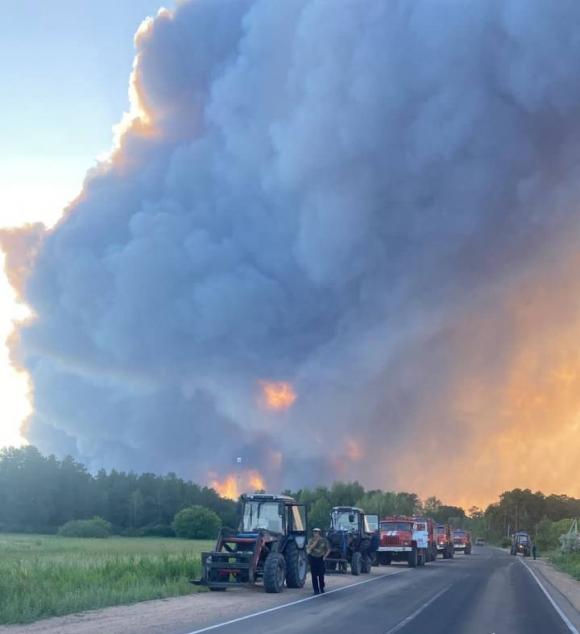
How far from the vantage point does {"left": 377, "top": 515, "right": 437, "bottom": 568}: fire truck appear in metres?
37.0

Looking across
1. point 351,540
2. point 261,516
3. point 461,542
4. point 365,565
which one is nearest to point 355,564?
point 351,540

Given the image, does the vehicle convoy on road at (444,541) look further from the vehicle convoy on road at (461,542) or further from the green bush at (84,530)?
the green bush at (84,530)

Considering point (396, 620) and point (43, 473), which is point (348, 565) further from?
point (43, 473)

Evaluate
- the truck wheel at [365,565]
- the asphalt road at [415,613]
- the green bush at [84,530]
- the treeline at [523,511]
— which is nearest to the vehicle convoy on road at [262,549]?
the asphalt road at [415,613]

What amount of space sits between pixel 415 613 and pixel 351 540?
1376 cm

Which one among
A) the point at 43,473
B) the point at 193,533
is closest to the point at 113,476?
the point at 43,473

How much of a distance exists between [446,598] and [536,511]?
122666 mm

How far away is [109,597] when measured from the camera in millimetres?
18172

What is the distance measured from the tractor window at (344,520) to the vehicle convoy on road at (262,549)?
26.6ft

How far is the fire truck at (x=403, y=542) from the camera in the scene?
37.0m

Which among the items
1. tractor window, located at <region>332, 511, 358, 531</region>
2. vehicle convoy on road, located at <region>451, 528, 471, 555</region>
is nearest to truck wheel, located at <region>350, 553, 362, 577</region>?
tractor window, located at <region>332, 511, 358, 531</region>

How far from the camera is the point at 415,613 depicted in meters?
16.3

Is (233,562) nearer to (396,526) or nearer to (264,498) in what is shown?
(264,498)

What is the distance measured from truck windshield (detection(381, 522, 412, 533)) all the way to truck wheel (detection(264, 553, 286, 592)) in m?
17.7
